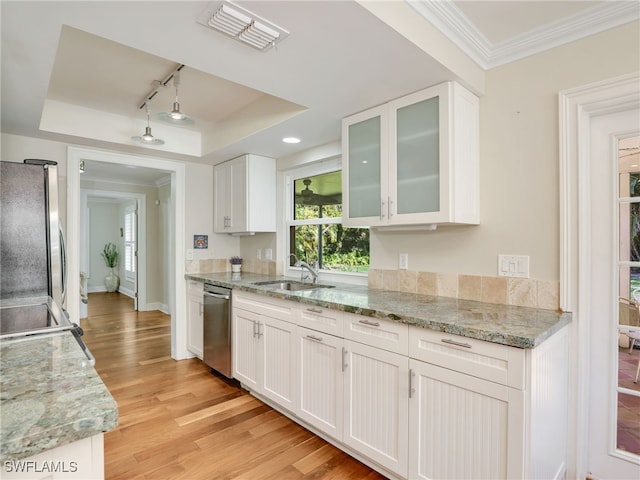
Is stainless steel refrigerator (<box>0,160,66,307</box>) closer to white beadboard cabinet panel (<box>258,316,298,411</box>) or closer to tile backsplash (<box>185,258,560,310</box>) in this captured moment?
white beadboard cabinet panel (<box>258,316,298,411</box>)

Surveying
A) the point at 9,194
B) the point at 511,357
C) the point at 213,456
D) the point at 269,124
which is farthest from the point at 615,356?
the point at 9,194

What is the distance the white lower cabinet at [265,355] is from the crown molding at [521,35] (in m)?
1.92

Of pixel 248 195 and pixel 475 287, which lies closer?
pixel 475 287

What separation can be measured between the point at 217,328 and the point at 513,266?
8.02 feet

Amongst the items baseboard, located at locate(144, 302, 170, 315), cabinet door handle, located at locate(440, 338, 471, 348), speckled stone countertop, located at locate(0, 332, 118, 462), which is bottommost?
baseboard, located at locate(144, 302, 170, 315)

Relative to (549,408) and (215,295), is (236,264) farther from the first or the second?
(549,408)

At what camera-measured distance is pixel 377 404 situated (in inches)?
71.8

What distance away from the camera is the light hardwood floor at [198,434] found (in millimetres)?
1941

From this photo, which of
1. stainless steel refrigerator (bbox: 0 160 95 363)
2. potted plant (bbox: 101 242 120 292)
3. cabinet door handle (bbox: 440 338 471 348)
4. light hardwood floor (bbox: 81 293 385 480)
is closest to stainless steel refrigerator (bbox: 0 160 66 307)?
stainless steel refrigerator (bbox: 0 160 95 363)

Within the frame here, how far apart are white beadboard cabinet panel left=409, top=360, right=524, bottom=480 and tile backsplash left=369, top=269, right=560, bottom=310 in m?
0.71

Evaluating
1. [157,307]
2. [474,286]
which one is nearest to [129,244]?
[157,307]

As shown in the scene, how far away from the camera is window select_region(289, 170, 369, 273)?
119 inches

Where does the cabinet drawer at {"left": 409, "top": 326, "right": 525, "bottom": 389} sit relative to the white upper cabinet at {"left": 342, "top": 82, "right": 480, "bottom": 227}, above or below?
below

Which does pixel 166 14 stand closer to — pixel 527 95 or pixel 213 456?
pixel 527 95
